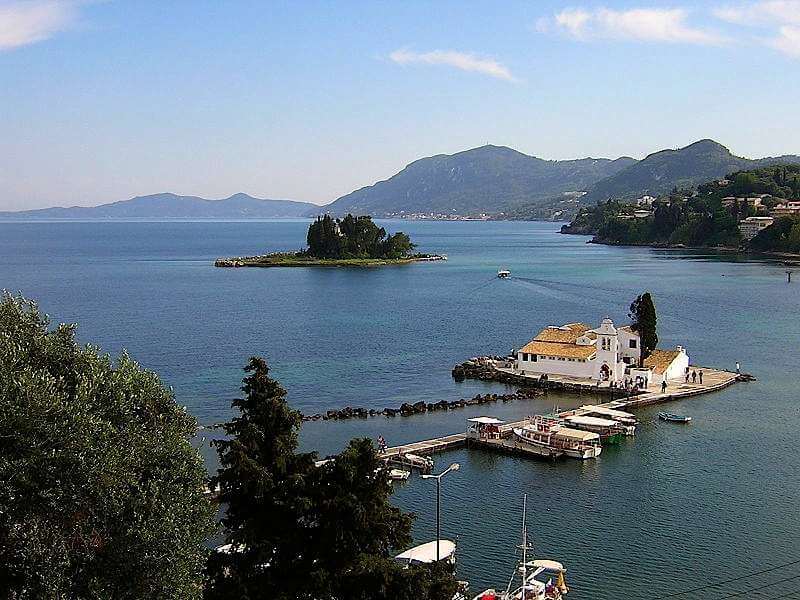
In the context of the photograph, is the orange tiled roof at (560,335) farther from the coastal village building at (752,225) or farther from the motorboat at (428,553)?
the coastal village building at (752,225)

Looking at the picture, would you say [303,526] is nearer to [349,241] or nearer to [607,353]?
[607,353]

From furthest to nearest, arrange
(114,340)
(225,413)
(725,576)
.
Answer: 1. (114,340)
2. (225,413)
3. (725,576)

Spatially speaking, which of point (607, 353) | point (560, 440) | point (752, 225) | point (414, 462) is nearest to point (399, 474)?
point (414, 462)

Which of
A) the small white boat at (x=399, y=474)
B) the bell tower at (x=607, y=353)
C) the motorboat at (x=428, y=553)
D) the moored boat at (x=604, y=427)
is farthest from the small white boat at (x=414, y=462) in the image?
the bell tower at (x=607, y=353)

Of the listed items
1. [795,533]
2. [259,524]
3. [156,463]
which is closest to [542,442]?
[795,533]

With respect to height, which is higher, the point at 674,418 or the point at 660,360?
the point at 660,360

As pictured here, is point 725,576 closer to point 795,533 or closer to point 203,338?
point 795,533
